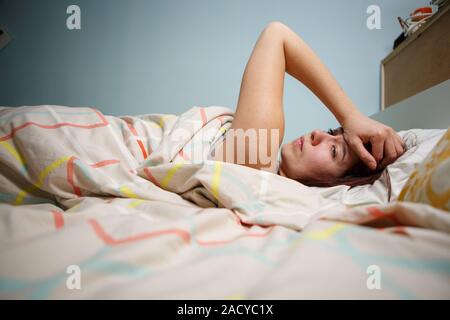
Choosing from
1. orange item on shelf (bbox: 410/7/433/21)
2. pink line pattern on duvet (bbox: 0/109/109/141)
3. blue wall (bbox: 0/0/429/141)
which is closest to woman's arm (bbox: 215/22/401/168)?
pink line pattern on duvet (bbox: 0/109/109/141)

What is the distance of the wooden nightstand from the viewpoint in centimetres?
99

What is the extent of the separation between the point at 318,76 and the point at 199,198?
613 millimetres

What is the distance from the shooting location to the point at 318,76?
0.83 meters

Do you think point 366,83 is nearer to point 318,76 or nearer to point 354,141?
point 318,76

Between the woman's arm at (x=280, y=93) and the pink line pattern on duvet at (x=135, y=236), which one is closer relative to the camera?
the pink line pattern on duvet at (x=135, y=236)

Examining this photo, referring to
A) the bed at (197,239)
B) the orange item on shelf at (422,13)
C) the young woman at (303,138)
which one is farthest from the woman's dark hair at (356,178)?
the orange item on shelf at (422,13)

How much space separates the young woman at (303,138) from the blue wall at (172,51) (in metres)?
0.72

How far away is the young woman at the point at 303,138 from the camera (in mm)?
701

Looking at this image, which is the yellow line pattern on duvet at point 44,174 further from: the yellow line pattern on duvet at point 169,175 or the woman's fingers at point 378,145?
the woman's fingers at point 378,145

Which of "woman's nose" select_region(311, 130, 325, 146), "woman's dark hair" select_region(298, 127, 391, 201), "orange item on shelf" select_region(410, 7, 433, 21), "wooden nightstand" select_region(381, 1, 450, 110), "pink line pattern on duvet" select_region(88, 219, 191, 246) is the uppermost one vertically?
"orange item on shelf" select_region(410, 7, 433, 21)

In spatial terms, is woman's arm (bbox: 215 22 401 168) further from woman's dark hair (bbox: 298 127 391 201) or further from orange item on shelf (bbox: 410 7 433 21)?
orange item on shelf (bbox: 410 7 433 21)

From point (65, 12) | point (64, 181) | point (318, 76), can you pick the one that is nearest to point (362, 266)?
point (64, 181)
